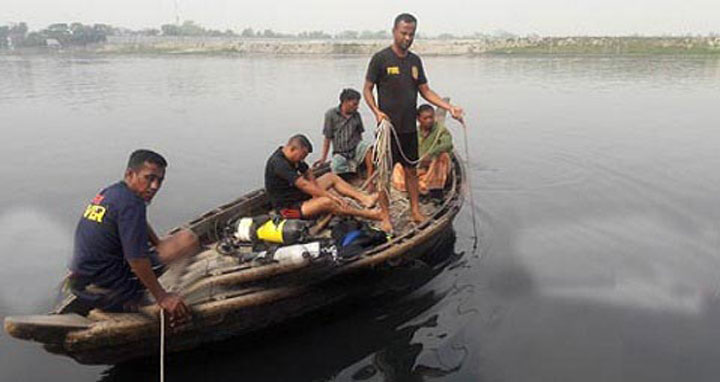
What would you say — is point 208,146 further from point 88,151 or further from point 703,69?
point 703,69

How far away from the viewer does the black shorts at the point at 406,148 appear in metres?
6.98

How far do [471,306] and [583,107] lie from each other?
1856cm

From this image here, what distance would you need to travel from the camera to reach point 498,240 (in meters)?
8.73

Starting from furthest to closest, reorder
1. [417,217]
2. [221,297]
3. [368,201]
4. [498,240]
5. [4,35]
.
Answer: [4,35]
[498,240]
[368,201]
[417,217]
[221,297]

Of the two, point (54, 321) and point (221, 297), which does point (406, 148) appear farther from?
point (54, 321)

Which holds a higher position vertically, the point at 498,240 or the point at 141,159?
the point at 141,159

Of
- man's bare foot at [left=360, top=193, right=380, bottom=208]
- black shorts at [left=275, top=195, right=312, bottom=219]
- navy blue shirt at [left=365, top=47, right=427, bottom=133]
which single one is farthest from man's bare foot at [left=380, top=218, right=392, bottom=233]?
navy blue shirt at [left=365, top=47, right=427, bottom=133]

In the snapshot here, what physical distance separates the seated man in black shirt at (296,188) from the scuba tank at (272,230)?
1.91ft

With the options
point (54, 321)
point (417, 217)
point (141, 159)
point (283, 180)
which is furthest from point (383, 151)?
point (54, 321)

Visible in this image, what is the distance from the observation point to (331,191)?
7711 millimetres

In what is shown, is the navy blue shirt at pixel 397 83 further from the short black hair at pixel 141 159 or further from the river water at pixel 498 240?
the short black hair at pixel 141 159

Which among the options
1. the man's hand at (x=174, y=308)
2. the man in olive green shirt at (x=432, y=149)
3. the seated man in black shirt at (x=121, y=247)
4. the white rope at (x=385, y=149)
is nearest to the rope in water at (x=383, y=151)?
the white rope at (x=385, y=149)

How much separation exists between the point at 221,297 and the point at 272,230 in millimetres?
1030

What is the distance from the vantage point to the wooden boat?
4461 mm
